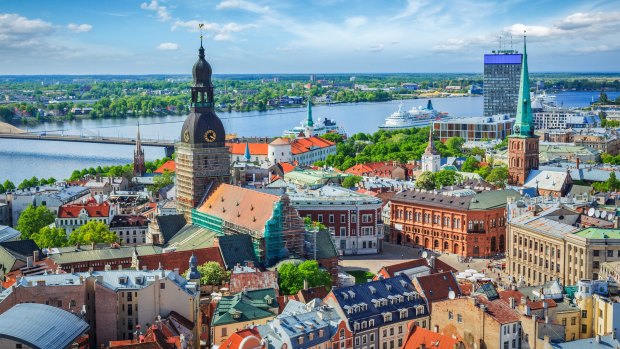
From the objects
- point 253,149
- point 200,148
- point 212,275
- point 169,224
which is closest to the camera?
point 212,275

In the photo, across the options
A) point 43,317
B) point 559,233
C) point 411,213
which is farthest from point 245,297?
point 411,213

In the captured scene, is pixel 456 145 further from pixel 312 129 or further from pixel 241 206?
pixel 241 206

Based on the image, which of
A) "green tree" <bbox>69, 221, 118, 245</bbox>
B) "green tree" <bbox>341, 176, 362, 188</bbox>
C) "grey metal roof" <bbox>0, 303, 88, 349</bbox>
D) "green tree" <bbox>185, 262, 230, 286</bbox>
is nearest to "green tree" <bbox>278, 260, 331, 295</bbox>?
"green tree" <bbox>185, 262, 230, 286</bbox>

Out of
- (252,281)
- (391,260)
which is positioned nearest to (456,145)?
(391,260)

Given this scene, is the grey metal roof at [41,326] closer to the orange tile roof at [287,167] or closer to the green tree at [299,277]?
the green tree at [299,277]

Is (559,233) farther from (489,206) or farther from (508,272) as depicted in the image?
(489,206)

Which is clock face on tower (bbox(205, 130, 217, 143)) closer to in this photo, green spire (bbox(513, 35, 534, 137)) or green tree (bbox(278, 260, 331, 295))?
green tree (bbox(278, 260, 331, 295))
